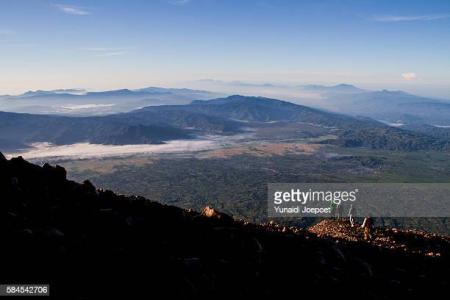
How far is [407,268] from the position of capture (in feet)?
72.8

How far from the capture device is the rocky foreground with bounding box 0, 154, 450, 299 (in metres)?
15.6

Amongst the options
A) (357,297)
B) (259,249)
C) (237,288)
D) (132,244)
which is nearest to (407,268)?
(357,297)

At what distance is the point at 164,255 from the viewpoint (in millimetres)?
17484

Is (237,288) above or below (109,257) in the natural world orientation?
below

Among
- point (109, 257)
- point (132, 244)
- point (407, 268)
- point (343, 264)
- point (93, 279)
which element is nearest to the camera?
point (93, 279)

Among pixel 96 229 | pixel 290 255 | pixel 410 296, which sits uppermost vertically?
pixel 96 229

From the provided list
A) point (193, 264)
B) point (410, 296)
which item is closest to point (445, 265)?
point (410, 296)

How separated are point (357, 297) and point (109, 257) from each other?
9.28 meters

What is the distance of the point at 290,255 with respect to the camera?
789 inches

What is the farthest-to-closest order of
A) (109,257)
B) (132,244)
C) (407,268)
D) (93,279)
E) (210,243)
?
(407,268) < (210,243) < (132,244) < (109,257) < (93,279)

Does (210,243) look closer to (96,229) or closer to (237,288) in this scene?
(237,288)

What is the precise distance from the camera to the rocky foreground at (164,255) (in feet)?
51.2

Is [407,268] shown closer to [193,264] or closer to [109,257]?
[193,264]

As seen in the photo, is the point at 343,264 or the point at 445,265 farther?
the point at 445,265
